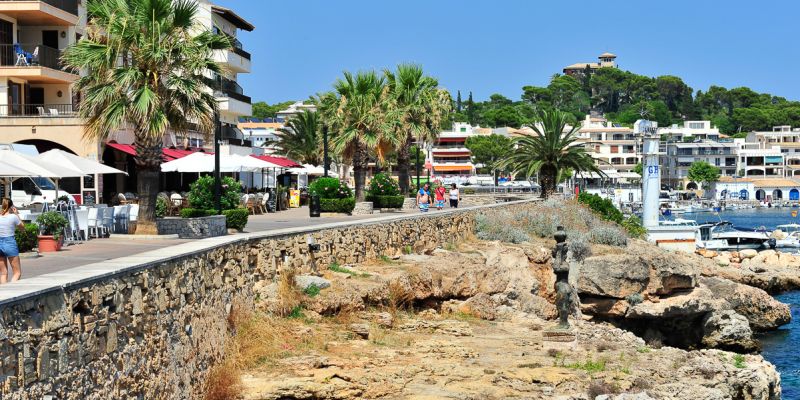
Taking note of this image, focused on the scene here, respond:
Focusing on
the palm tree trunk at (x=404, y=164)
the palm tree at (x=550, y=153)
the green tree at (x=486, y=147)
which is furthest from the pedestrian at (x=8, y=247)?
the green tree at (x=486, y=147)

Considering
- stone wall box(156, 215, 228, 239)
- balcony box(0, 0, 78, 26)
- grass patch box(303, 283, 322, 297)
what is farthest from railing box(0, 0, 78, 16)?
grass patch box(303, 283, 322, 297)

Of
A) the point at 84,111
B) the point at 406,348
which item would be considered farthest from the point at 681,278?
the point at 84,111

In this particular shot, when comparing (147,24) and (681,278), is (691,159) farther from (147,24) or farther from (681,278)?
(147,24)

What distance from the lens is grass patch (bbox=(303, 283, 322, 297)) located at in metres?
17.9

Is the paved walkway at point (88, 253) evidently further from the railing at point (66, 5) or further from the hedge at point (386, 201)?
the railing at point (66, 5)

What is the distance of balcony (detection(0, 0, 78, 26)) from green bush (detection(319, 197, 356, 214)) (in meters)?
12.9

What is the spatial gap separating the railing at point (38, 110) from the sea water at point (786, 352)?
84.2ft

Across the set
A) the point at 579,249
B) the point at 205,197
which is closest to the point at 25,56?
the point at 205,197

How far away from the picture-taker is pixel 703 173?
17412 cm

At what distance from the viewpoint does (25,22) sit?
38.9 m

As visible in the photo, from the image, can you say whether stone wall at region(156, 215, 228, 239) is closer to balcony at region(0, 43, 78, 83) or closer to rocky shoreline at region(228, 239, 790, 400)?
rocky shoreline at region(228, 239, 790, 400)

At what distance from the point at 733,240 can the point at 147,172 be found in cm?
6834

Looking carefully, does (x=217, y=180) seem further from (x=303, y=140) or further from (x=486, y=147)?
(x=486, y=147)

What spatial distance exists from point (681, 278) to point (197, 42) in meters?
17.1
